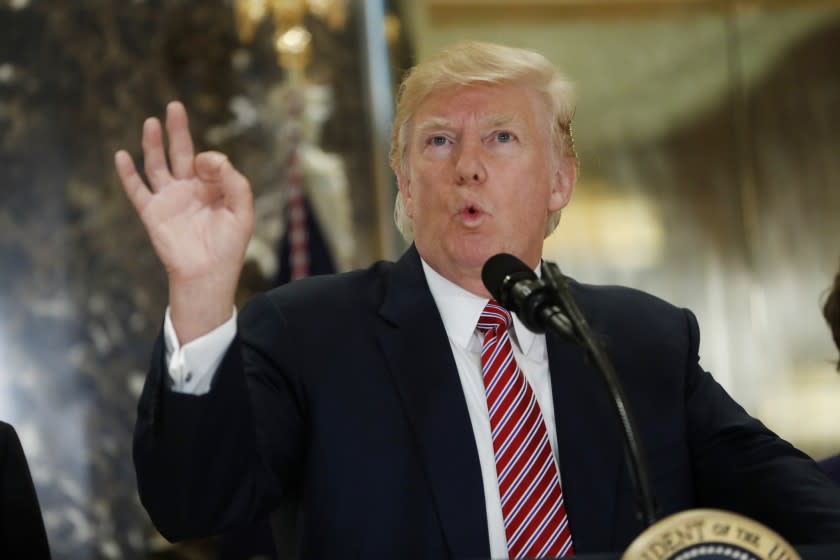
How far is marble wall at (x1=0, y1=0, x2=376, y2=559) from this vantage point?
509 cm

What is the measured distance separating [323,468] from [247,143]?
3.44 meters

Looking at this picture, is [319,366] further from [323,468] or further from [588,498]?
[588,498]

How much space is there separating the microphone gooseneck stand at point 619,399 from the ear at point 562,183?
1.05 metres

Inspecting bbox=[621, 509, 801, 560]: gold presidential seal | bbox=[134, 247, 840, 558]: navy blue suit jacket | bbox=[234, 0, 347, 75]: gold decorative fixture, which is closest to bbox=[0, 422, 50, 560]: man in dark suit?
bbox=[134, 247, 840, 558]: navy blue suit jacket

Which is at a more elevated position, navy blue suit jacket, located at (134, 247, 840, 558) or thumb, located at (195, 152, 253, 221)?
thumb, located at (195, 152, 253, 221)

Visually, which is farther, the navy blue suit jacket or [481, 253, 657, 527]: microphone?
the navy blue suit jacket

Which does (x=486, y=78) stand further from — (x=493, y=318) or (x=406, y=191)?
(x=493, y=318)

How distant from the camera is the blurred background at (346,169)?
514 cm

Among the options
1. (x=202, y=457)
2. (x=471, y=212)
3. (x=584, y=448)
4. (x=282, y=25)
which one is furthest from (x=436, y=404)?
(x=282, y=25)

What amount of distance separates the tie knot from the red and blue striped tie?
0.11 ft

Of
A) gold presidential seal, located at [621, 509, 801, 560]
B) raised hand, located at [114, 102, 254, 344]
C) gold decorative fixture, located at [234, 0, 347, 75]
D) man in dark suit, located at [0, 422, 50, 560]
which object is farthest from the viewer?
gold decorative fixture, located at [234, 0, 347, 75]

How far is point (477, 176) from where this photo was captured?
2.40m

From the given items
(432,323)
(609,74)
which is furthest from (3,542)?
(609,74)

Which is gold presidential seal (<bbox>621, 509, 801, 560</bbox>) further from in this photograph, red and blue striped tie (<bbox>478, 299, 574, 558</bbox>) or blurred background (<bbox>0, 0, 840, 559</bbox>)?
blurred background (<bbox>0, 0, 840, 559</bbox>)
